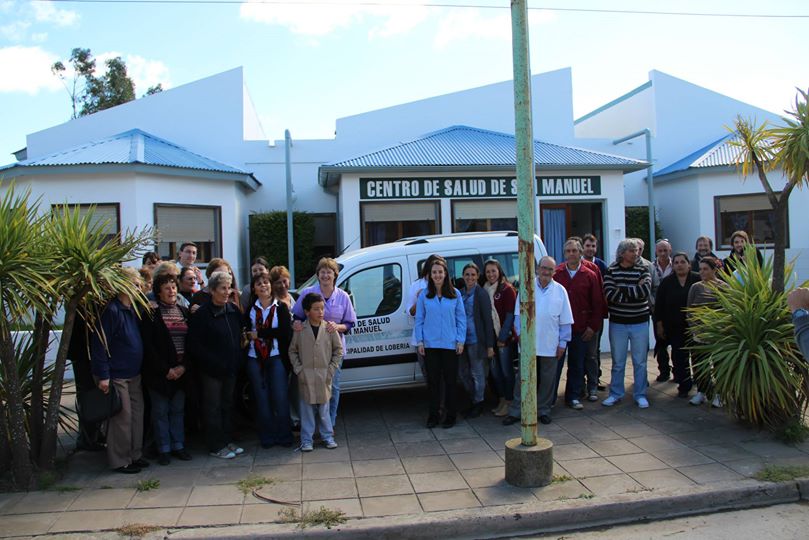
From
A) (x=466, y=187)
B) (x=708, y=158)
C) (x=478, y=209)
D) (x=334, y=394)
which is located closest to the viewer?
(x=334, y=394)

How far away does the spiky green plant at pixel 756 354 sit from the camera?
5871 millimetres

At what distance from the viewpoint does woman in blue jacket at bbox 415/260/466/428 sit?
649 centimetres

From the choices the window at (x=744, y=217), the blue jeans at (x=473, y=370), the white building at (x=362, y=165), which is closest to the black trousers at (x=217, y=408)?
the blue jeans at (x=473, y=370)

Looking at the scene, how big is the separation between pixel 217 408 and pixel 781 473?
4956 millimetres

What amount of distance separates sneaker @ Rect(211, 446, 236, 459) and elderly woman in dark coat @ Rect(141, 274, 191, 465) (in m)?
0.26

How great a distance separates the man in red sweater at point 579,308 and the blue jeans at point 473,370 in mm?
938

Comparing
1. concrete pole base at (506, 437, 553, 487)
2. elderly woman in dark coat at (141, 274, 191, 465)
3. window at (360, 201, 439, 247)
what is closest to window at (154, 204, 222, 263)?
window at (360, 201, 439, 247)

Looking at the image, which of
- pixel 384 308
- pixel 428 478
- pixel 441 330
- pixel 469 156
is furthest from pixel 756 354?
pixel 469 156

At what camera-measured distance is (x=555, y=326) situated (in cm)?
664

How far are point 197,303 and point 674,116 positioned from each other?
1990 cm

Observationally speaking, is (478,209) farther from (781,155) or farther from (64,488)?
(64,488)

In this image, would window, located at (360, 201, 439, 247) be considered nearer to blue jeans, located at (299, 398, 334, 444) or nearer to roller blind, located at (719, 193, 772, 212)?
roller blind, located at (719, 193, 772, 212)

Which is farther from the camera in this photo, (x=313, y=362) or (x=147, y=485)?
(x=313, y=362)

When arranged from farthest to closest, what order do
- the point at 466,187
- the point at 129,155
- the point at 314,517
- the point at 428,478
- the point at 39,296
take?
the point at 466,187, the point at 129,155, the point at 428,478, the point at 39,296, the point at 314,517
